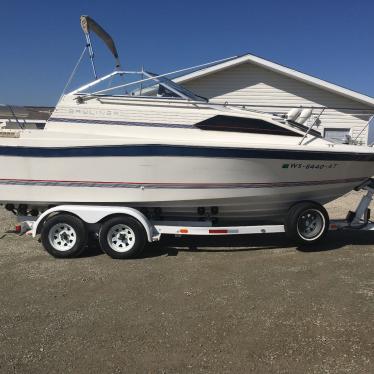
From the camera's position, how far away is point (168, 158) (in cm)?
560

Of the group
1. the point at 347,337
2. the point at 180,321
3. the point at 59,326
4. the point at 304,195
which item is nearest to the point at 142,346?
the point at 180,321

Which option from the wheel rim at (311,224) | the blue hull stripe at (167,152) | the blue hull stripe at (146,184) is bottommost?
the wheel rim at (311,224)

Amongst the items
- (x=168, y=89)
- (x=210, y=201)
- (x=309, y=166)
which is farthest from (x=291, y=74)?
(x=210, y=201)

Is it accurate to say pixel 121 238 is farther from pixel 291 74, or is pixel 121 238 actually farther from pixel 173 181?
pixel 291 74

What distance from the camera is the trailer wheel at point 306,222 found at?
5840 millimetres

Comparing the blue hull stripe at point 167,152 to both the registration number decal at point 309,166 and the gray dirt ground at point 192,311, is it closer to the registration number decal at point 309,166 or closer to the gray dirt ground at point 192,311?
the registration number decal at point 309,166

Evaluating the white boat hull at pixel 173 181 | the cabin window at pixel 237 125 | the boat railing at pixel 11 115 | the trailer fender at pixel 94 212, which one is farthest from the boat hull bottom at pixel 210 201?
the boat railing at pixel 11 115

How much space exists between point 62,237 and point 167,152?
2010mm

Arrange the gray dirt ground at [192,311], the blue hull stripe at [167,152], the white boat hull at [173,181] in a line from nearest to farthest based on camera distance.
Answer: the gray dirt ground at [192,311]
the blue hull stripe at [167,152]
the white boat hull at [173,181]

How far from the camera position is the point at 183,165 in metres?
5.62

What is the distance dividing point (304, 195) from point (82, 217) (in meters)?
3.29

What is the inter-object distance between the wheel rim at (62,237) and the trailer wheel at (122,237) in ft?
1.59

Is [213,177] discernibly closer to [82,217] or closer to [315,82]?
[82,217]

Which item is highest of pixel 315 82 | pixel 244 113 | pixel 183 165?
pixel 315 82
